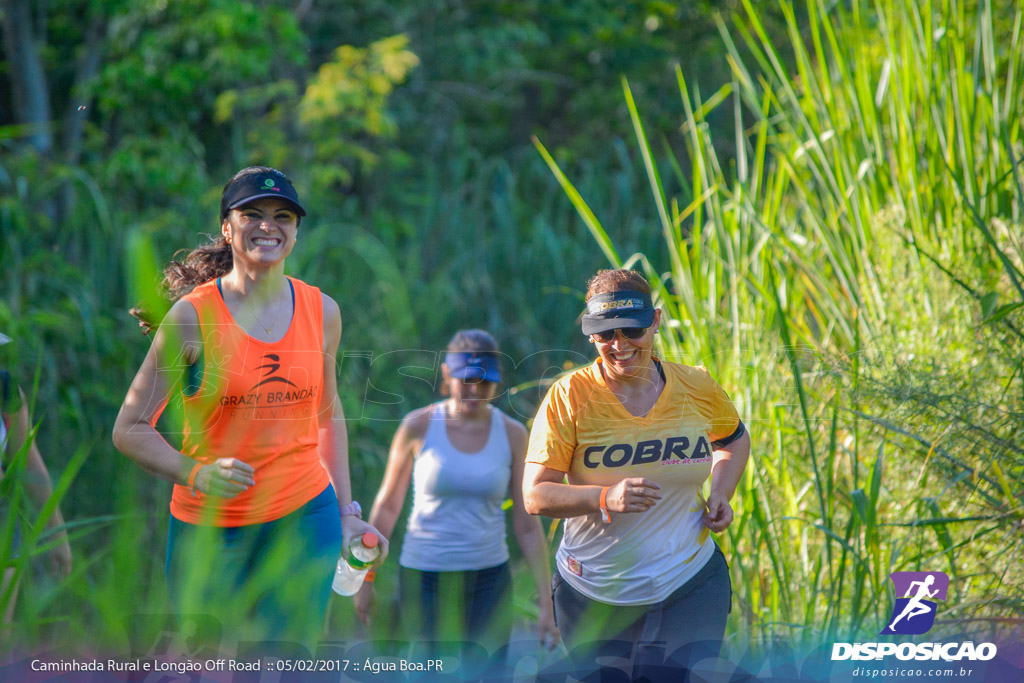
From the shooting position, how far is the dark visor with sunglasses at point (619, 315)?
2002 mm

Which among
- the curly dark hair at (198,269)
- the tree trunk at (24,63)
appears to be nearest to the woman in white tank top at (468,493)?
the curly dark hair at (198,269)

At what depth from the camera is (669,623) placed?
209cm

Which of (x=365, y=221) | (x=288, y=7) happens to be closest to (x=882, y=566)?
(x=365, y=221)

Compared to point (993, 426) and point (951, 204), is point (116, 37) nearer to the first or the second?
point (951, 204)

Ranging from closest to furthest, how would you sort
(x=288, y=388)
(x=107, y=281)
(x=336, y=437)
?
1. (x=288, y=388)
2. (x=336, y=437)
3. (x=107, y=281)

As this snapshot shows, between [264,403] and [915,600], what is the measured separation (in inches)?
62.0

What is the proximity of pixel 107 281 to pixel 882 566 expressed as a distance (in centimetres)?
450

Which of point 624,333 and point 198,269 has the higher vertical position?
point 198,269

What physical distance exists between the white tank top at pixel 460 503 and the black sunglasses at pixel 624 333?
95 cm

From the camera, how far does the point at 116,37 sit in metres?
6.23

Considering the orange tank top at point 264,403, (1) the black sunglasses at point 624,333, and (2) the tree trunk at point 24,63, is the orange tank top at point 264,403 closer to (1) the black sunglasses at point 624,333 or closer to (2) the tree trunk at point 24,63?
(1) the black sunglasses at point 624,333

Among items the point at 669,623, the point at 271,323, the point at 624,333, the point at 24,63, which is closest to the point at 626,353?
the point at 624,333

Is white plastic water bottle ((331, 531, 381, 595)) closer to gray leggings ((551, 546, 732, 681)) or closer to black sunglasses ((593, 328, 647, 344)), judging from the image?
gray leggings ((551, 546, 732, 681))

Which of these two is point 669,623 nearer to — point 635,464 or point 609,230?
point 635,464
